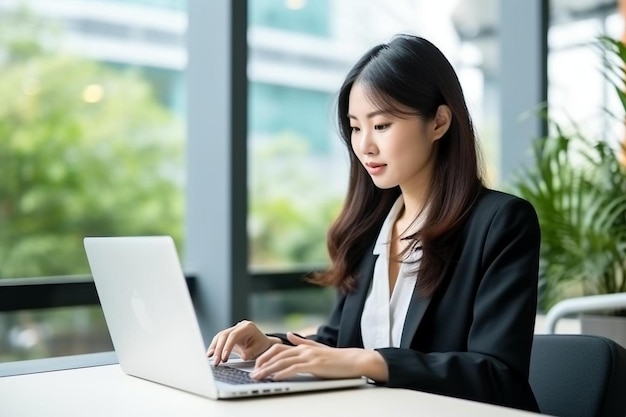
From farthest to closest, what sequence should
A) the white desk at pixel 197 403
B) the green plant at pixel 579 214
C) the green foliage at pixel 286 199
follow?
the green foliage at pixel 286 199 < the green plant at pixel 579 214 < the white desk at pixel 197 403

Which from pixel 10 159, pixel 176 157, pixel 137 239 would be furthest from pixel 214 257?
pixel 176 157

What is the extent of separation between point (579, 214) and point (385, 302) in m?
1.45

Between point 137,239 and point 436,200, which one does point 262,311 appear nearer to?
point 436,200

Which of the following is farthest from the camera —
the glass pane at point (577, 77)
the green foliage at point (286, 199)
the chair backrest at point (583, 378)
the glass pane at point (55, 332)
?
the green foliage at point (286, 199)

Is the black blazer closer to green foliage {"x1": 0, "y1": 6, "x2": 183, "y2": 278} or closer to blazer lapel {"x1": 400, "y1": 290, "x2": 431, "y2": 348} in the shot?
blazer lapel {"x1": 400, "y1": 290, "x2": 431, "y2": 348}

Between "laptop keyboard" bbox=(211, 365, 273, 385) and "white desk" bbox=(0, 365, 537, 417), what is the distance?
0.06 m

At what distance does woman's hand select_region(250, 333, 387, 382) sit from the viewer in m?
1.53

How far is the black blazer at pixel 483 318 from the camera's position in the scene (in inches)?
63.6

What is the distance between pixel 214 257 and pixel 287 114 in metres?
3.89

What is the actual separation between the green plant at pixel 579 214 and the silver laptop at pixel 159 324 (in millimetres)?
1751

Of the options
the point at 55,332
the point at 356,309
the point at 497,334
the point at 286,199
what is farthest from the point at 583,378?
the point at 286,199

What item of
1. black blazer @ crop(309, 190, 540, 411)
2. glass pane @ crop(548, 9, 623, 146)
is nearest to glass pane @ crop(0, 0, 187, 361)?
glass pane @ crop(548, 9, 623, 146)

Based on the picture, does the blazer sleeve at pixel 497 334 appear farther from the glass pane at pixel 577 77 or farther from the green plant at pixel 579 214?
the glass pane at pixel 577 77

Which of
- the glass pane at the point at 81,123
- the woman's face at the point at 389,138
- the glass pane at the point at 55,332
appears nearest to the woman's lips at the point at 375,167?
the woman's face at the point at 389,138
